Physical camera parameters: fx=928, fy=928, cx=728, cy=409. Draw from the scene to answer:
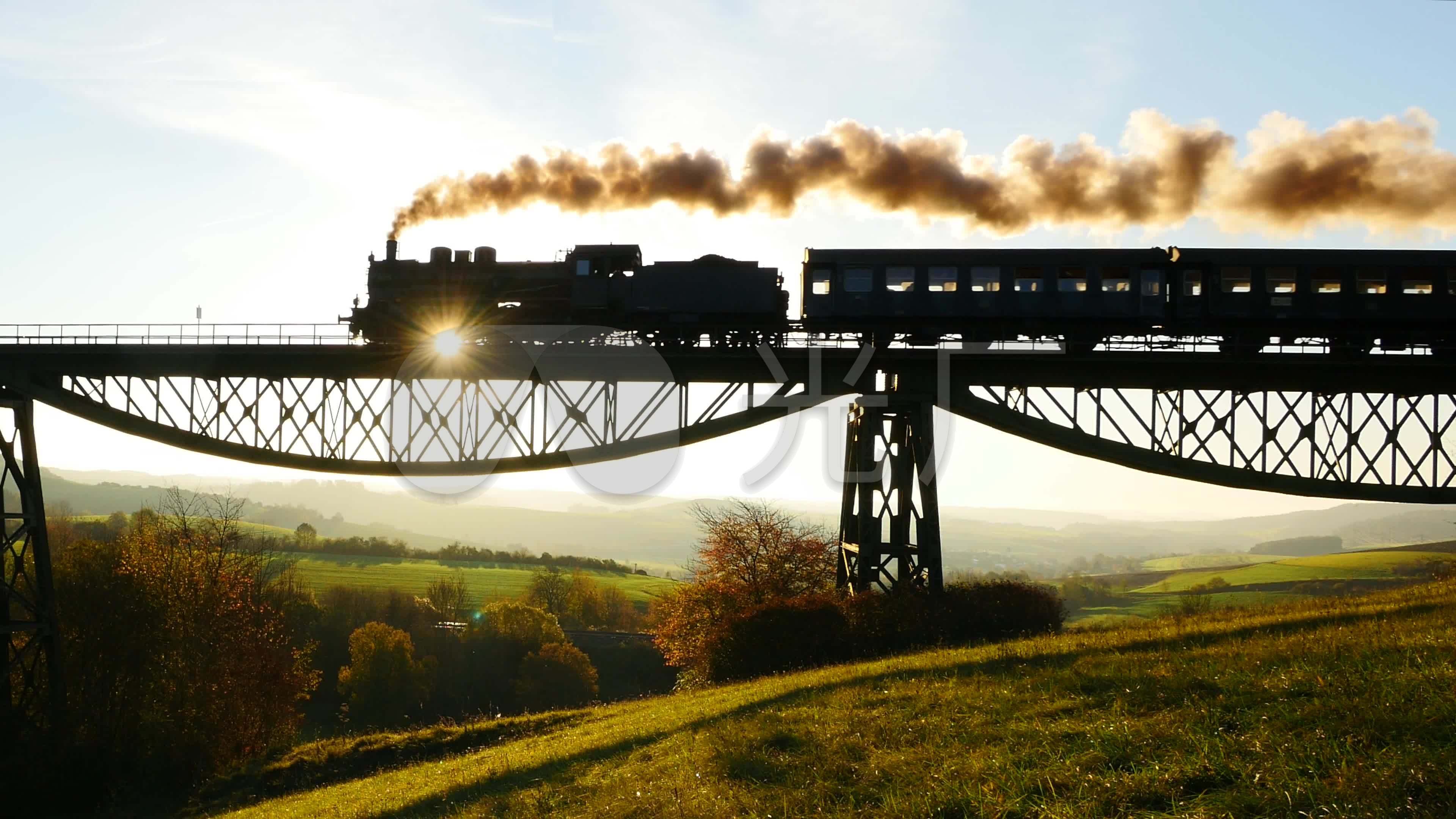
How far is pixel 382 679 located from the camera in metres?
60.6

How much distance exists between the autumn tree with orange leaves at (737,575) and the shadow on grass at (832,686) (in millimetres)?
15084

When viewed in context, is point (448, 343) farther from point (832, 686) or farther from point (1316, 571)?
point (1316, 571)

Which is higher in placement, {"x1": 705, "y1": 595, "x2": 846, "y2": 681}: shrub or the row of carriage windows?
the row of carriage windows

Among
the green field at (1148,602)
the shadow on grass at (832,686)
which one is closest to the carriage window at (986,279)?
the shadow on grass at (832,686)

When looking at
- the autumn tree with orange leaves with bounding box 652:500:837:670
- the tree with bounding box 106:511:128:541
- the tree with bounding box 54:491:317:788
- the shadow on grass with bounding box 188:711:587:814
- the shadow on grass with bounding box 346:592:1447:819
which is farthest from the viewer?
the tree with bounding box 106:511:128:541

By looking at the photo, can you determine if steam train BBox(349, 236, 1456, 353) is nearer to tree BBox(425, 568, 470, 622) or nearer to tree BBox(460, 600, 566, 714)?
tree BBox(460, 600, 566, 714)

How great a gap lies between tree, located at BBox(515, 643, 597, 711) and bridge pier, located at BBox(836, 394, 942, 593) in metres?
41.7

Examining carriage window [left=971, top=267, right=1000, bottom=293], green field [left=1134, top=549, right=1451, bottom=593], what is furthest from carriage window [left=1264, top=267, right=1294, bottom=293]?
green field [left=1134, top=549, right=1451, bottom=593]

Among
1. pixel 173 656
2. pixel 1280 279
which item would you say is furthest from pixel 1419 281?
pixel 173 656

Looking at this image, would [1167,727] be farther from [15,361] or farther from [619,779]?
[15,361]

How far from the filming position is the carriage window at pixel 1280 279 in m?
24.7

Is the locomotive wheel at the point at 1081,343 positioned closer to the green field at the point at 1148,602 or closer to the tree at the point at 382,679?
the green field at the point at 1148,602

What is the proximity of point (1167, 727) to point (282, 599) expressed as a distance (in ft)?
201

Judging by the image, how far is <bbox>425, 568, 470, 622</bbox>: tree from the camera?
8550 cm
